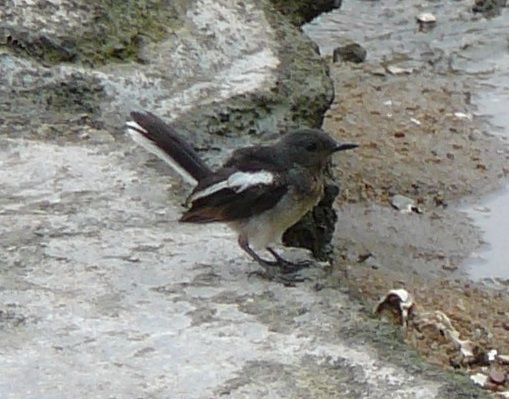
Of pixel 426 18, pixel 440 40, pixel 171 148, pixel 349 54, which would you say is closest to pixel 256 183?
pixel 171 148

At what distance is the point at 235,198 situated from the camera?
4.96 metres

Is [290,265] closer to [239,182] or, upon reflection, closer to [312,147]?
[239,182]

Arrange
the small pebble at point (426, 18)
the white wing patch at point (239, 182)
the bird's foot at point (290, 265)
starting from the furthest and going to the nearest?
the small pebble at point (426, 18), the white wing patch at point (239, 182), the bird's foot at point (290, 265)

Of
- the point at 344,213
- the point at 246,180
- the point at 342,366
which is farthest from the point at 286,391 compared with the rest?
the point at 344,213

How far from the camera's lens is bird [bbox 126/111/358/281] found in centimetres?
495

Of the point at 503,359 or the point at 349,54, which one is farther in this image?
the point at 349,54

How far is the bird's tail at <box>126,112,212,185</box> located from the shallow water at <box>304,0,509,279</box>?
13.2 feet

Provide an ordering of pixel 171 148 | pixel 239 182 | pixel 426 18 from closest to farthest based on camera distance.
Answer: pixel 239 182 → pixel 171 148 → pixel 426 18

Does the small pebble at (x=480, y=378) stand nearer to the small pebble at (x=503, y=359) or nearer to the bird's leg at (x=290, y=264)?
the small pebble at (x=503, y=359)

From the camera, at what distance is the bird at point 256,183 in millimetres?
4945

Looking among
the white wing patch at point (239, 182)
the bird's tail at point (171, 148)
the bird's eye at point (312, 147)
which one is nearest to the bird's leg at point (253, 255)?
the white wing patch at point (239, 182)

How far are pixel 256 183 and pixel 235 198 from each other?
0.09 metres

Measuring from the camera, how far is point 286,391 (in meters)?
3.92

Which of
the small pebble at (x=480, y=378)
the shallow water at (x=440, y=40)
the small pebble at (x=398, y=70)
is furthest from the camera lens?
the small pebble at (x=398, y=70)
